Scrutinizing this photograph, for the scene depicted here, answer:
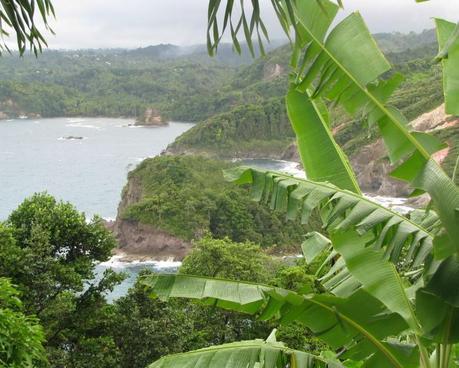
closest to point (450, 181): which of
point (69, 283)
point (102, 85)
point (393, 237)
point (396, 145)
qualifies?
point (393, 237)

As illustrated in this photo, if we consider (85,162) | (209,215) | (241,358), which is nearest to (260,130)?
(85,162)

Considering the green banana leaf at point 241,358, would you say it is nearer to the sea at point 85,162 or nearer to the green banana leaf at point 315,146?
the green banana leaf at point 315,146

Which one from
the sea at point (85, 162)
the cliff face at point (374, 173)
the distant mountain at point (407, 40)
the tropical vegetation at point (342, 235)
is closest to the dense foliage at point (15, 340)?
the tropical vegetation at point (342, 235)

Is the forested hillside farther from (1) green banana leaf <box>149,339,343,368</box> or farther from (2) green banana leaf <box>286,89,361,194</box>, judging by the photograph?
(1) green banana leaf <box>149,339,343,368</box>

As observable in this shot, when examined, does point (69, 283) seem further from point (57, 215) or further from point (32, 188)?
point (32, 188)

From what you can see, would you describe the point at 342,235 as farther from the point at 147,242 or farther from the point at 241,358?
the point at 147,242

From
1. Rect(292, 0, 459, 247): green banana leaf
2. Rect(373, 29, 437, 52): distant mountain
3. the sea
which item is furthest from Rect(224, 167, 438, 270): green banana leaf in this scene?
Rect(373, 29, 437, 52): distant mountain

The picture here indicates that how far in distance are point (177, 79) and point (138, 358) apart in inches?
4343

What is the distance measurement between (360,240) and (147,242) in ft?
96.6

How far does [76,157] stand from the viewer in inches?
2349

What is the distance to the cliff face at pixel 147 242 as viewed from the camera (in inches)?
1209

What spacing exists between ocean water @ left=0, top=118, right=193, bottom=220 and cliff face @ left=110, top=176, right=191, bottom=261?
17.6 ft

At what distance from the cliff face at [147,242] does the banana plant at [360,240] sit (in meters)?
28.0

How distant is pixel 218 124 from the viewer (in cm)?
6081
